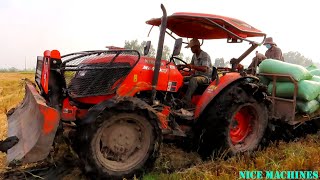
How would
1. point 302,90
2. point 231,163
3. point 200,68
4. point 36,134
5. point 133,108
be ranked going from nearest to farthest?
point 36,134 → point 133,108 → point 231,163 → point 200,68 → point 302,90

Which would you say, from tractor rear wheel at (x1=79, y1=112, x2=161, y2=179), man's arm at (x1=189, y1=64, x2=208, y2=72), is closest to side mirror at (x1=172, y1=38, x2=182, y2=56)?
man's arm at (x1=189, y1=64, x2=208, y2=72)

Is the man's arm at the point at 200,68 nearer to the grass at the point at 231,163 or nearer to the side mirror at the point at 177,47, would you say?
the side mirror at the point at 177,47

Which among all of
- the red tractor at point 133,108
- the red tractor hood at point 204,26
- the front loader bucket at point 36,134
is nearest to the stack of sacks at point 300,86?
the red tractor at point 133,108

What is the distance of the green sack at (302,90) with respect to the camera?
5.79 metres

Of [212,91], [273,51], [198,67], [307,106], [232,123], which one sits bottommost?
[232,123]

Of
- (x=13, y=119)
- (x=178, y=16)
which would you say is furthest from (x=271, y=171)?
(x=13, y=119)

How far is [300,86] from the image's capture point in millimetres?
5867

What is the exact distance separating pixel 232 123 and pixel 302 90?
5.06ft

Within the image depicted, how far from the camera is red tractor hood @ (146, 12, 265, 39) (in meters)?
4.95

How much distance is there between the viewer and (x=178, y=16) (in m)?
4.97

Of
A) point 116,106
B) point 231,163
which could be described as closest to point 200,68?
point 231,163

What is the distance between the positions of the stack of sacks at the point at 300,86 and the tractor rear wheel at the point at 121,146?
2981 millimetres

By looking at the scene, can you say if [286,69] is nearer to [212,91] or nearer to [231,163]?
[212,91]

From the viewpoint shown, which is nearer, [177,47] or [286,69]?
[177,47]
